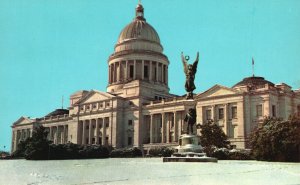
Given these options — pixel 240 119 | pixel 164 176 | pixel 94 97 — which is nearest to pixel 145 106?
pixel 94 97

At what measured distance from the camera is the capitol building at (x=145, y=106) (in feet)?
220

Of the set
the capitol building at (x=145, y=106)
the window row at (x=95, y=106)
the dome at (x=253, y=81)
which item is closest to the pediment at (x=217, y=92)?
the capitol building at (x=145, y=106)

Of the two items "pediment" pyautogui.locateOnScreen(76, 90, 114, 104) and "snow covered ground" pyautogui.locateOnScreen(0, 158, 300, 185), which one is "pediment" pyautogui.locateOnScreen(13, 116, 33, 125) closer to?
"pediment" pyautogui.locateOnScreen(76, 90, 114, 104)

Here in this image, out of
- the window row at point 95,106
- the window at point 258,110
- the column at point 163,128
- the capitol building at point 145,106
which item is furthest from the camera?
the window row at point 95,106

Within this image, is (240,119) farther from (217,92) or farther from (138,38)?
(138,38)

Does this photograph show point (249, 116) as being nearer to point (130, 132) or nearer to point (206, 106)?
point (206, 106)

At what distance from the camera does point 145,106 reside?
85125mm

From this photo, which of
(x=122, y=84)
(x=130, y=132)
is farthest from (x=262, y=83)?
(x=122, y=84)

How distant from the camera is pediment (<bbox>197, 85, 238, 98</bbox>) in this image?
69869mm

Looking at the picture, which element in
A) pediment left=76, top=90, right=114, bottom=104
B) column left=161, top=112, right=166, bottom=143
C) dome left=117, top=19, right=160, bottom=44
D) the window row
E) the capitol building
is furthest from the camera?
dome left=117, top=19, right=160, bottom=44

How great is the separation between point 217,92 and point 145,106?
1943 cm

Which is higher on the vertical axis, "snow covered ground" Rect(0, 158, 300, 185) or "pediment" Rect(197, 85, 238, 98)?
"pediment" Rect(197, 85, 238, 98)

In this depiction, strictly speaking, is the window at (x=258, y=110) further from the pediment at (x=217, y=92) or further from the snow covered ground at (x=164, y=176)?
the snow covered ground at (x=164, y=176)

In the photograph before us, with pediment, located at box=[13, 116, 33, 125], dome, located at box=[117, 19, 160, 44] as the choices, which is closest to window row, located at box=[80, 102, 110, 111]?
dome, located at box=[117, 19, 160, 44]
